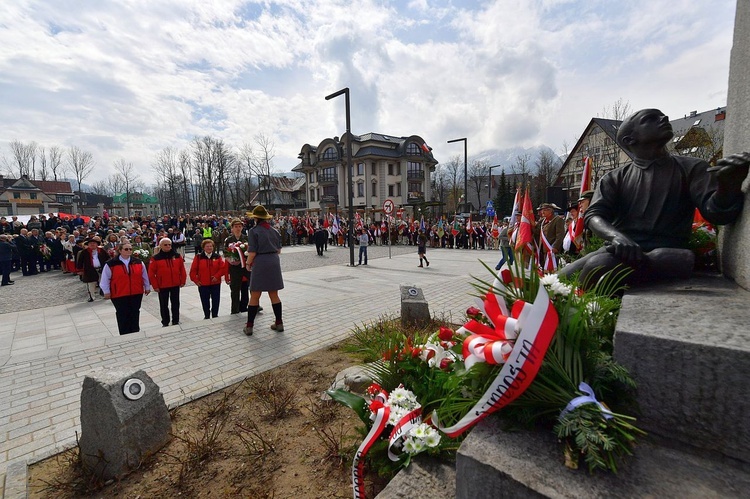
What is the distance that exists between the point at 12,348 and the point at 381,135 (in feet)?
185

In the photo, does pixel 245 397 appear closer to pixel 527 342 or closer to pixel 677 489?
pixel 527 342

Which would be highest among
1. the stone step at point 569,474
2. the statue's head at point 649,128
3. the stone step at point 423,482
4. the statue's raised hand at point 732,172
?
the statue's head at point 649,128

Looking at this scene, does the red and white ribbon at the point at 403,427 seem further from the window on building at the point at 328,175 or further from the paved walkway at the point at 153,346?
the window on building at the point at 328,175

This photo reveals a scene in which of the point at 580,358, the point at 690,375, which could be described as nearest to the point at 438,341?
the point at 580,358

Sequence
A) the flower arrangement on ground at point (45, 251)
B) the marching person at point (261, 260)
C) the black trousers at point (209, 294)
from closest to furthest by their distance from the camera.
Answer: the marching person at point (261, 260), the black trousers at point (209, 294), the flower arrangement on ground at point (45, 251)

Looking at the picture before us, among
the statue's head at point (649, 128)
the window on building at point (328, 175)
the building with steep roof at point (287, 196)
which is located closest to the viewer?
the statue's head at point (649, 128)

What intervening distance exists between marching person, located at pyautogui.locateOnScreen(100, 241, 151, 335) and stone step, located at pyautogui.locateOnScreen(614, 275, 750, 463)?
24.8 ft

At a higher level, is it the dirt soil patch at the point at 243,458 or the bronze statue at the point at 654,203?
the bronze statue at the point at 654,203

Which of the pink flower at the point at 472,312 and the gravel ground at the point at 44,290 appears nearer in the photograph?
the pink flower at the point at 472,312

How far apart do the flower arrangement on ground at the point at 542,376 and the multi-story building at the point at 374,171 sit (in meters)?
50.0

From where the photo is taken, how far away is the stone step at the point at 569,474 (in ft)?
4.58

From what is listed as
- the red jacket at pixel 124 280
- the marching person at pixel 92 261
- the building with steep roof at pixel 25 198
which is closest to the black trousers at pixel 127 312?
the red jacket at pixel 124 280

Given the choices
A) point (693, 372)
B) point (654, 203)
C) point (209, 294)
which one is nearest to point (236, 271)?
point (209, 294)

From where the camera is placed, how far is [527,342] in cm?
165
